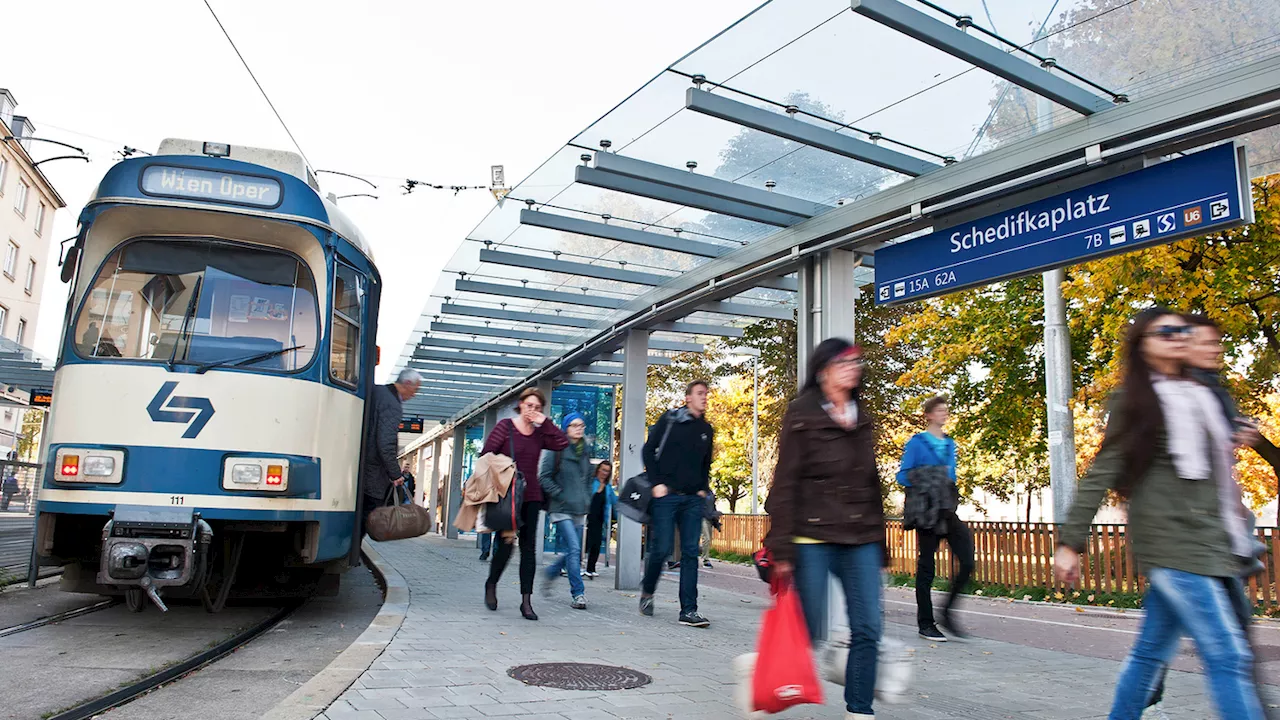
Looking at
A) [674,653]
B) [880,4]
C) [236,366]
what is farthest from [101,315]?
[880,4]

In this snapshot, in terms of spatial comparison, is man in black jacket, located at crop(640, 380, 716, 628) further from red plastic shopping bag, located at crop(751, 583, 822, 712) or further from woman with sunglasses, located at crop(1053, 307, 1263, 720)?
woman with sunglasses, located at crop(1053, 307, 1263, 720)

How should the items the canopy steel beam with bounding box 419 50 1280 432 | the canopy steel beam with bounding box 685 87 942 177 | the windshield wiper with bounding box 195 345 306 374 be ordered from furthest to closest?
the windshield wiper with bounding box 195 345 306 374
the canopy steel beam with bounding box 685 87 942 177
the canopy steel beam with bounding box 419 50 1280 432

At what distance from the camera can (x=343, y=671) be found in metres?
5.11

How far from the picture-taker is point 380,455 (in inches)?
321

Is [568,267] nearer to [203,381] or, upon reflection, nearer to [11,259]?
[203,381]

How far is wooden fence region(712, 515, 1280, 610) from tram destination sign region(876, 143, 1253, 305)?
422 cm

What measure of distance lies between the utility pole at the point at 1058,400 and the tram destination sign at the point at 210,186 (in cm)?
1094

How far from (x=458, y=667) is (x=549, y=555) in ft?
44.7

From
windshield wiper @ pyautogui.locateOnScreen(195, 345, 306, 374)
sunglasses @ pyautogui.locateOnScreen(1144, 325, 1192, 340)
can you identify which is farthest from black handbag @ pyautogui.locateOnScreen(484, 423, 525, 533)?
sunglasses @ pyautogui.locateOnScreen(1144, 325, 1192, 340)

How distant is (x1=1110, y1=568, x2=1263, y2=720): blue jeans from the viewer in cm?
319

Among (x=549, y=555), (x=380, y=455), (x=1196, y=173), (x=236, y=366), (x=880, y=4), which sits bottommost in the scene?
(x=549, y=555)

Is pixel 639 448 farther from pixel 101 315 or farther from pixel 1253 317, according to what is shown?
pixel 1253 317

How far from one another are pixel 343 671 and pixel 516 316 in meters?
8.29

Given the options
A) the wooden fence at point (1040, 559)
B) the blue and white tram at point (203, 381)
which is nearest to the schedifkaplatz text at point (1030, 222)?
the wooden fence at point (1040, 559)
